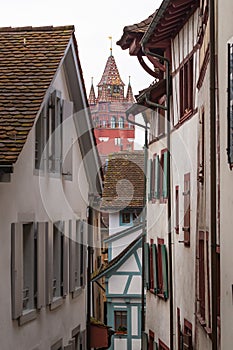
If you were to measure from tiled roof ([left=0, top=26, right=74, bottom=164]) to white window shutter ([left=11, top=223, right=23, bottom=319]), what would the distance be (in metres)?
1.57

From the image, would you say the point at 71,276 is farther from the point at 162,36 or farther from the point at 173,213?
the point at 162,36

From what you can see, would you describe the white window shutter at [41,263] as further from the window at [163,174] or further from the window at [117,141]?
the window at [117,141]

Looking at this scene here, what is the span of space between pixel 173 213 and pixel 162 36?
338cm

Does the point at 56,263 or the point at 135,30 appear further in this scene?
the point at 135,30

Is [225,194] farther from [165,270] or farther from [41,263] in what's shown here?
[165,270]

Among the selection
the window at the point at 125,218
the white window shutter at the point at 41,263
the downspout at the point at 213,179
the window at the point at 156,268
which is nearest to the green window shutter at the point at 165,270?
the window at the point at 156,268

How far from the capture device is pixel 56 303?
17.3 metres

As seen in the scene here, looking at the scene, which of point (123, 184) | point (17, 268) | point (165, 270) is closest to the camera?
point (17, 268)

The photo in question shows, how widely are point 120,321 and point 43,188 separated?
18641mm

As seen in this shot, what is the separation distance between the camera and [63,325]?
718 inches

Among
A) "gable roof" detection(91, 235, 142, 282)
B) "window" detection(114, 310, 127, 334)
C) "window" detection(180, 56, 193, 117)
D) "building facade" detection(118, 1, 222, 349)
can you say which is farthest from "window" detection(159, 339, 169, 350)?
"window" detection(114, 310, 127, 334)

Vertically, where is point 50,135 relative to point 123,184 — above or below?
above

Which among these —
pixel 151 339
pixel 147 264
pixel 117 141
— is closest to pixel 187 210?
pixel 151 339

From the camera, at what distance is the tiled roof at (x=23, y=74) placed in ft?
41.8
